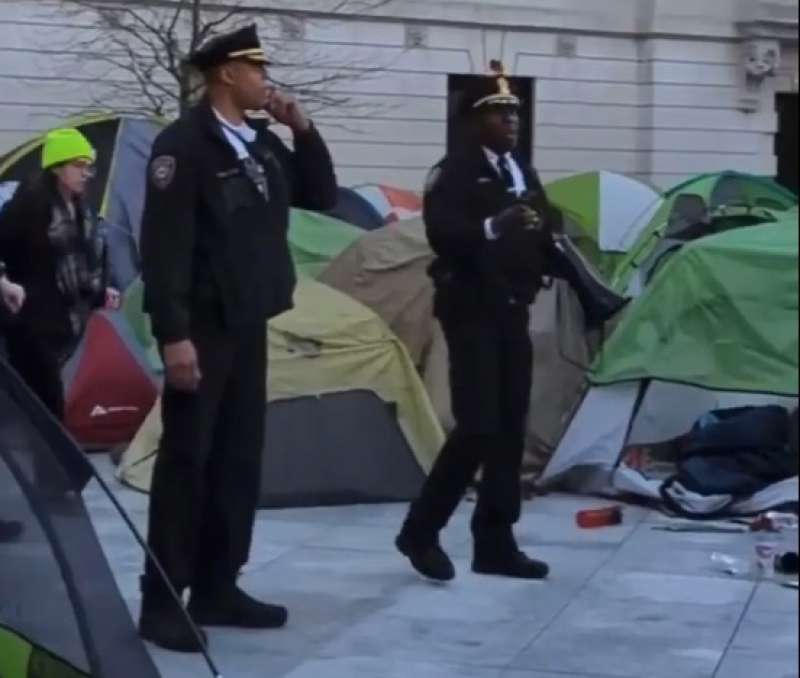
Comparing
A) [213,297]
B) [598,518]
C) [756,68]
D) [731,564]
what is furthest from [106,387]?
[756,68]

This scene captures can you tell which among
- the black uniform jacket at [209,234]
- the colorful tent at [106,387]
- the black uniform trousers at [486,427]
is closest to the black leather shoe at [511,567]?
the black uniform trousers at [486,427]

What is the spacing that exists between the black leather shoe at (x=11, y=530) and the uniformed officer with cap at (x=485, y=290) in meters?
2.37

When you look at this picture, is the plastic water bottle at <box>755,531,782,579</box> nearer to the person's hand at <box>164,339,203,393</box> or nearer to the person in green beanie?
the person's hand at <box>164,339,203,393</box>

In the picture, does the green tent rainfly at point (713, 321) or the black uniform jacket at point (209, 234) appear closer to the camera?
the black uniform jacket at point (209, 234)

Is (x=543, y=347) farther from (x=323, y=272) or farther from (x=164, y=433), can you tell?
(x=164, y=433)

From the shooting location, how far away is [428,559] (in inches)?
294

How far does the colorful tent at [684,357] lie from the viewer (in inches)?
367

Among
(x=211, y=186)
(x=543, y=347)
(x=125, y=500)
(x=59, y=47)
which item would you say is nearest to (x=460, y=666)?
(x=211, y=186)

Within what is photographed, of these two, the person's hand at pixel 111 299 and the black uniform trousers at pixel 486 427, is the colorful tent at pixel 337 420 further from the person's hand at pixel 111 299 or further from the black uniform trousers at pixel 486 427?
the black uniform trousers at pixel 486 427

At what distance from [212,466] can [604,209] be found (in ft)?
27.5

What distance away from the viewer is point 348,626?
6871 millimetres

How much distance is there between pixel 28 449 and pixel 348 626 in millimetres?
2037

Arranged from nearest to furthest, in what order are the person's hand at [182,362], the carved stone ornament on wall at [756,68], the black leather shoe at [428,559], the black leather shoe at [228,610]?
the person's hand at [182,362] < the black leather shoe at [228,610] < the black leather shoe at [428,559] < the carved stone ornament on wall at [756,68]

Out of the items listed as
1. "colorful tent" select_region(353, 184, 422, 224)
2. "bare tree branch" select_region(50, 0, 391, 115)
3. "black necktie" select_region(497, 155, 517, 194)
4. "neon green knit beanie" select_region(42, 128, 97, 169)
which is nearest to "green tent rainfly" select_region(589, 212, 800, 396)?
"black necktie" select_region(497, 155, 517, 194)
